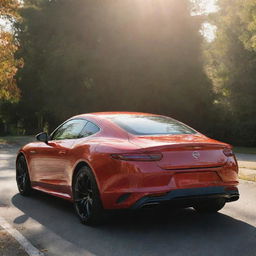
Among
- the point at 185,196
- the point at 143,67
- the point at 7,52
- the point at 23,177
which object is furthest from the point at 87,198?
the point at 143,67

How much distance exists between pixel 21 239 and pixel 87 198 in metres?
1.08

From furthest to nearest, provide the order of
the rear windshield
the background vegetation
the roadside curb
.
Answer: the background vegetation, the roadside curb, the rear windshield

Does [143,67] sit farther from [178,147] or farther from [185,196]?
[185,196]

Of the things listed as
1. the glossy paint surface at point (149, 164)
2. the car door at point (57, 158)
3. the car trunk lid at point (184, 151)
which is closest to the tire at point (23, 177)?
the car door at point (57, 158)

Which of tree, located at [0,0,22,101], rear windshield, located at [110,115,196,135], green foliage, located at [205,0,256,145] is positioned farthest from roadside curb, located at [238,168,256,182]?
tree, located at [0,0,22,101]

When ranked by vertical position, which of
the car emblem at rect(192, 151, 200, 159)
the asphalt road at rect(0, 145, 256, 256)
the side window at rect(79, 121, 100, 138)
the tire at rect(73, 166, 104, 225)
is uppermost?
the side window at rect(79, 121, 100, 138)

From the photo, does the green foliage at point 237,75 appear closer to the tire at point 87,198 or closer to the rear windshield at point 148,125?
the rear windshield at point 148,125

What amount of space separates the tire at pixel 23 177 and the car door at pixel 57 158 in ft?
1.53

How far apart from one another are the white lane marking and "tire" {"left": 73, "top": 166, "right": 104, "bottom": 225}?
2.90 ft

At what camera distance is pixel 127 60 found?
33656 millimetres

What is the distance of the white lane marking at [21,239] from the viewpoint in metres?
5.24

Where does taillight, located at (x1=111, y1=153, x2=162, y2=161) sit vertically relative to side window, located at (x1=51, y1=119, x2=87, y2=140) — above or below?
below

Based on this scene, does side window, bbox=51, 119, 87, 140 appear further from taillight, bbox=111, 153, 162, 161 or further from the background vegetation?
the background vegetation

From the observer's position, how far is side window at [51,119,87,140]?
7484 mm
